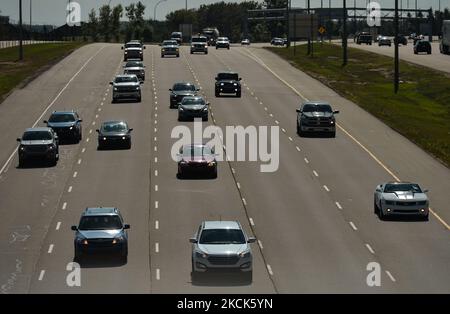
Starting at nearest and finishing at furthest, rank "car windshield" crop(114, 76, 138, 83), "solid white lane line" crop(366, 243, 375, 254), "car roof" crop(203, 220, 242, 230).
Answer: "car roof" crop(203, 220, 242, 230)
"solid white lane line" crop(366, 243, 375, 254)
"car windshield" crop(114, 76, 138, 83)

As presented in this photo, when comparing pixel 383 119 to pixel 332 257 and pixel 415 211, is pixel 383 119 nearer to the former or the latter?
pixel 415 211

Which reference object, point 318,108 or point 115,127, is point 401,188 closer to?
point 115,127

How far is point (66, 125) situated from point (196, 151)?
444 inches

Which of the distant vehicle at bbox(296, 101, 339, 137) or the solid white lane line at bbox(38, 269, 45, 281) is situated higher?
the distant vehicle at bbox(296, 101, 339, 137)

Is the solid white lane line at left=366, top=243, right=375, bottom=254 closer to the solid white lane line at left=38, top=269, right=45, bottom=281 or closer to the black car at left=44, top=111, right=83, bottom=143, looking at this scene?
the solid white lane line at left=38, top=269, right=45, bottom=281

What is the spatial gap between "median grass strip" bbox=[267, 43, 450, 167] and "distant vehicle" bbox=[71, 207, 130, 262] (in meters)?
23.5

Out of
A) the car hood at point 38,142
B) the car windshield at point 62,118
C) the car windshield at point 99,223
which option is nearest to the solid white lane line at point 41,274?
the car windshield at point 99,223

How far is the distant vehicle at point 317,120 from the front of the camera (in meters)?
61.9

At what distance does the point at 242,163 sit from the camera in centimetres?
5394

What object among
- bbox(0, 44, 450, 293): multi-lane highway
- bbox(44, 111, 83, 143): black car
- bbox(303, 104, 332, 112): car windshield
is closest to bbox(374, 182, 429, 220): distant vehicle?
bbox(0, 44, 450, 293): multi-lane highway

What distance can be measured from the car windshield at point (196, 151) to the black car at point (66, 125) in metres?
10.5

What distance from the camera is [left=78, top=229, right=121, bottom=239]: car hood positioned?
33.8 meters

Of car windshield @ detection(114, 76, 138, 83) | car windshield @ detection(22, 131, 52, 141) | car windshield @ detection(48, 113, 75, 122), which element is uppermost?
car windshield @ detection(114, 76, 138, 83)

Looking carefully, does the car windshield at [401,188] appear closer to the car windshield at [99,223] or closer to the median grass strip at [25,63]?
the car windshield at [99,223]
